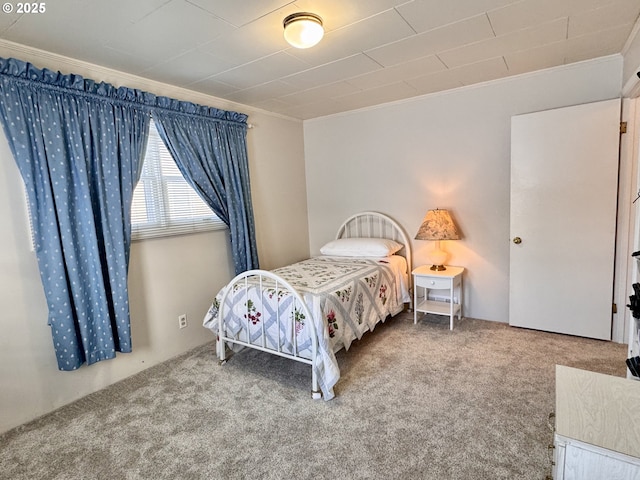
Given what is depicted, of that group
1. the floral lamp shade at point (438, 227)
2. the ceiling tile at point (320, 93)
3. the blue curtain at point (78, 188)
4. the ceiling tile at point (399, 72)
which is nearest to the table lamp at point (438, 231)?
the floral lamp shade at point (438, 227)

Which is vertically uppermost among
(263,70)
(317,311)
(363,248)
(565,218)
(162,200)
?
(263,70)

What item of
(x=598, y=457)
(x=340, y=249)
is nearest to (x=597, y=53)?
(x=340, y=249)

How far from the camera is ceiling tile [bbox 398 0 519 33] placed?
1830 millimetres

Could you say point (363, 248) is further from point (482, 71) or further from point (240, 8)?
point (240, 8)

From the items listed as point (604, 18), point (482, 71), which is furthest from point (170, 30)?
point (604, 18)

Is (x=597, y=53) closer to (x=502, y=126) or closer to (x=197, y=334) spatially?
(x=502, y=126)

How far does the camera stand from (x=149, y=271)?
9.07 ft

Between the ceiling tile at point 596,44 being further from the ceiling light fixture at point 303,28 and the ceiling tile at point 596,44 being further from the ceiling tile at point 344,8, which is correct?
the ceiling light fixture at point 303,28

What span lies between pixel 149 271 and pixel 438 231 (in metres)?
2.57

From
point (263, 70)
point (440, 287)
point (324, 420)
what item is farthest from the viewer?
point (440, 287)

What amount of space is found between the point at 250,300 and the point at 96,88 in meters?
1.82

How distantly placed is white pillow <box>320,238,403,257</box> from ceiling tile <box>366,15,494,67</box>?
5.59 ft

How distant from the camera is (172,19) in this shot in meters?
1.86

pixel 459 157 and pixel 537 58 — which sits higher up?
pixel 537 58
